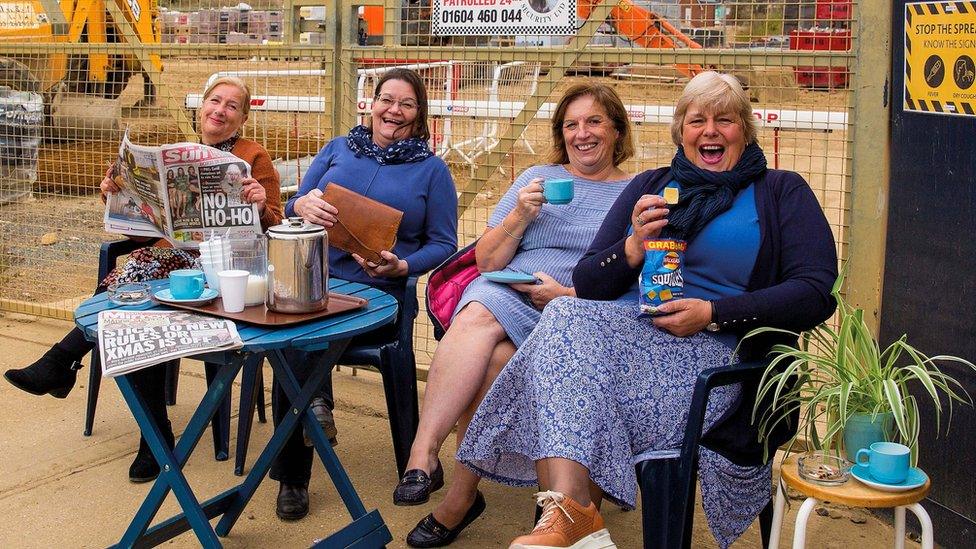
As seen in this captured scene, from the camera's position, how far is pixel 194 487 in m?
3.68

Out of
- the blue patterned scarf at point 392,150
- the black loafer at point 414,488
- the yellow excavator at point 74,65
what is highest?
the yellow excavator at point 74,65

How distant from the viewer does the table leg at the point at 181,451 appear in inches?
108

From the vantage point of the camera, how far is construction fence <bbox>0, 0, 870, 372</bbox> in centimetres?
380

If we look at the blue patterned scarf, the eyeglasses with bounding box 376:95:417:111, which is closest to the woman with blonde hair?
the blue patterned scarf

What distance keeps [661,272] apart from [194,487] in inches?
76.5

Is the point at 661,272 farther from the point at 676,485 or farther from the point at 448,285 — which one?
the point at 448,285

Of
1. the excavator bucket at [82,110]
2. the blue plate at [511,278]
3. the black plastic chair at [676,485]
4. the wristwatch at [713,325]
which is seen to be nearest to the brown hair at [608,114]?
the blue plate at [511,278]

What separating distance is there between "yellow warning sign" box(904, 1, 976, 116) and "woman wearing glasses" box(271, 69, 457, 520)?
1682 millimetres

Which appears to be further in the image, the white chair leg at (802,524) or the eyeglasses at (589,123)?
the eyeglasses at (589,123)

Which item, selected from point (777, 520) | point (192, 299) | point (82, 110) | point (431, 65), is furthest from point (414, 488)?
point (82, 110)

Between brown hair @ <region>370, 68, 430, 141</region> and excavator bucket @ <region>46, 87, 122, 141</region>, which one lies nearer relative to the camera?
brown hair @ <region>370, 68, 430, 141</region>

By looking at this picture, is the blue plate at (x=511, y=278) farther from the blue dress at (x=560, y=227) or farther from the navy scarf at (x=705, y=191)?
the navy scarf at (x=705, y=191)

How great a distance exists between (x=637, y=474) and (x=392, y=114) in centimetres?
181

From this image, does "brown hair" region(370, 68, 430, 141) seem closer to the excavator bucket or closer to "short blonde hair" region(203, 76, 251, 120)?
"short blonde hair" region(203, 76, 251, 120)
